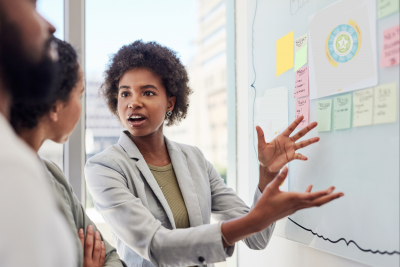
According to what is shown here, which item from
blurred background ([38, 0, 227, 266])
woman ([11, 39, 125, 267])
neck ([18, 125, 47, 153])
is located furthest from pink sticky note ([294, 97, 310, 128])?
neck ([18, 125, 47, 153])

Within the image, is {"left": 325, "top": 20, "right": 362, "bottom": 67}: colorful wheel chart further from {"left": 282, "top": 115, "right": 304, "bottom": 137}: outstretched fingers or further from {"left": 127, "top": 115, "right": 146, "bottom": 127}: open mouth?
{"left": 127, "top": 115, "right": 146, "bottom": 127}: open mouth

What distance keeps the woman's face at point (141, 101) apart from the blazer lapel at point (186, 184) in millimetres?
146

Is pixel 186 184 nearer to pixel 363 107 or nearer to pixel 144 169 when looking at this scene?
pixel 144 169

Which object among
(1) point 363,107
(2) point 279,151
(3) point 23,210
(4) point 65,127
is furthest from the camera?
(2) point 279,151

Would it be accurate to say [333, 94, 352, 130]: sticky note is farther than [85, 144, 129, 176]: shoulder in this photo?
No

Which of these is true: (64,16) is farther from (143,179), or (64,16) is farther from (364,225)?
(364,225)

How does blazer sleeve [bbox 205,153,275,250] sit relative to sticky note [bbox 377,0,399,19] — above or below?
below

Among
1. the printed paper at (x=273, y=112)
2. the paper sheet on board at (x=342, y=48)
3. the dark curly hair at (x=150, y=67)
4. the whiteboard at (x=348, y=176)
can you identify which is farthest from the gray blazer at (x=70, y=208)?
the paper sheet on board at (x=342, y=48)

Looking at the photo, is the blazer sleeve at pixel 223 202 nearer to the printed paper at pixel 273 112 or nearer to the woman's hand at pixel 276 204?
the printed paper at pixel 273 112

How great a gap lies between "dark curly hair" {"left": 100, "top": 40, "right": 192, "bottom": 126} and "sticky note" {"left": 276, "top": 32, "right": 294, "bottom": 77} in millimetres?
509

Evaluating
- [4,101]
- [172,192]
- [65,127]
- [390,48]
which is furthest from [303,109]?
[4,101]

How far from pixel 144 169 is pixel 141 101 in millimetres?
309

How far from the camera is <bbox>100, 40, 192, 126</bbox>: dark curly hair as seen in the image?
1613 mm

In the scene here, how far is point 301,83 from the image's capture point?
4.54ft
